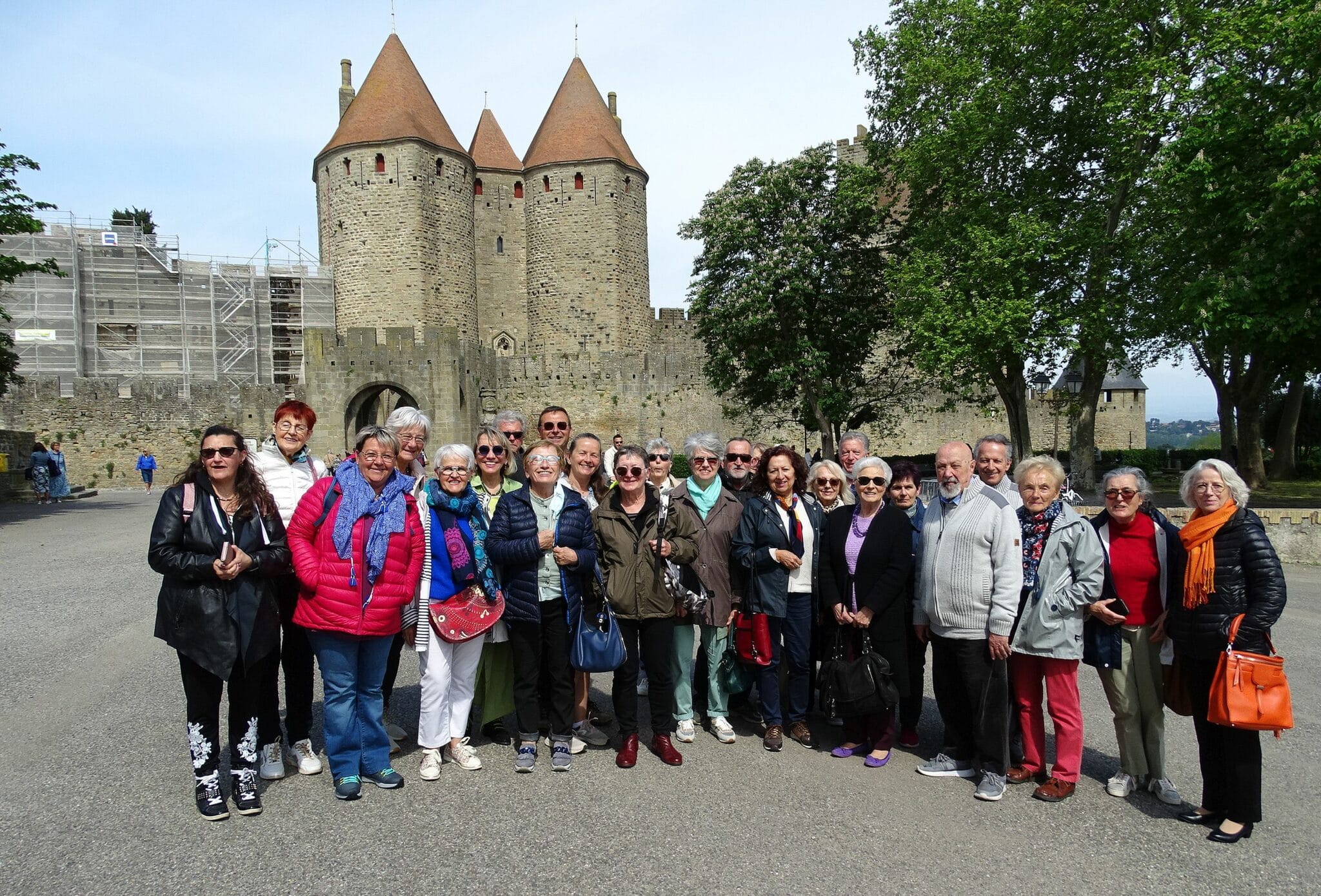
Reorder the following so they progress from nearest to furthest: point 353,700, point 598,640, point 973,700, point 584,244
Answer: point 353,700 < point 973,700 < point 598,640 < point 584,244

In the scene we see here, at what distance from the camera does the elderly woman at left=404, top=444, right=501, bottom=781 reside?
Result: 412 cm

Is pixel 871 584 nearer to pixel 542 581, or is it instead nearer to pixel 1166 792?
pixel 1166 792

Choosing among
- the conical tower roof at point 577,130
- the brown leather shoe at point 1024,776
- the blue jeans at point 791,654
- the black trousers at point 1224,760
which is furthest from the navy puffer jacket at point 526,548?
the conical tower roof at point 577,130

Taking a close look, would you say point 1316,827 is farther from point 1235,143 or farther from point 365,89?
point 365,89

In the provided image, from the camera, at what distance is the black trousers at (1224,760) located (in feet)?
11.1

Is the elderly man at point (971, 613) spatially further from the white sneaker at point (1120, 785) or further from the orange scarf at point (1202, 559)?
the orange scarf at point (1202, 559)

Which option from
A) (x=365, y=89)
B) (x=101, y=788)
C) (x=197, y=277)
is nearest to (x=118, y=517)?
(x=101, y=788)

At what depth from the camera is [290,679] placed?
164 inches

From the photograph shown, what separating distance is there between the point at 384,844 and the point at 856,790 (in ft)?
6.93

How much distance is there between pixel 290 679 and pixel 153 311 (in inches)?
1370

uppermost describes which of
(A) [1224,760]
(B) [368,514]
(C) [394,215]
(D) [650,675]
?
(C) [394,215]

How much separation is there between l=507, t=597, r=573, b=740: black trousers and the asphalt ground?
0.79 ft

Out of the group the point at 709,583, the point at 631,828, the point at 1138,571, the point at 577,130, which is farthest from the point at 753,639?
the point at 577,130

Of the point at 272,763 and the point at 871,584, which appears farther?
the point at 871,584
